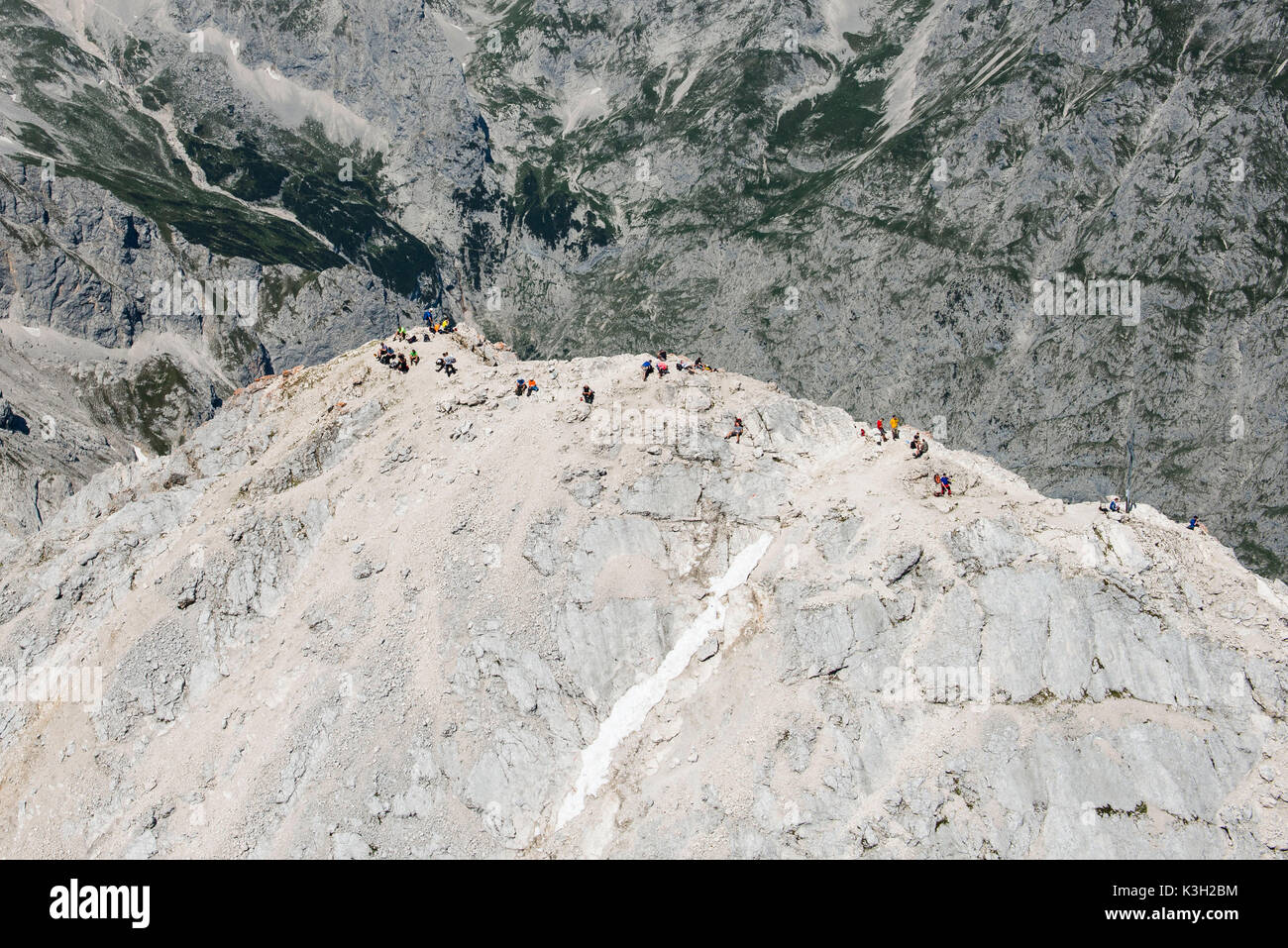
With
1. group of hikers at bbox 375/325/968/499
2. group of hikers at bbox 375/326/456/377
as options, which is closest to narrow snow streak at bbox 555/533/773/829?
group of hikers at bbox 375/325/968/499

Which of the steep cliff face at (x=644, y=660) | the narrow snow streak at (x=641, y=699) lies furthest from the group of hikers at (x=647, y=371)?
the narrow snow streak at (x=641, y=699)

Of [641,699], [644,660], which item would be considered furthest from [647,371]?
[641,699]

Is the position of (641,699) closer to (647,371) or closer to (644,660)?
(644,660)

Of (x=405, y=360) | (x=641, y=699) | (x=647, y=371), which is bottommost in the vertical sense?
(x=641, y=699)

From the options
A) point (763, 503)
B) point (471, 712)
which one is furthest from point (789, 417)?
point (471, 712)

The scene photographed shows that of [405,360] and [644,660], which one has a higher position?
[405,360]

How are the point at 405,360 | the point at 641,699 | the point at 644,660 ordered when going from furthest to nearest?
1. the point at 405,360
2. the point at 644,660
3. the point at 641,699

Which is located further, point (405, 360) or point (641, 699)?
point (405, 360)

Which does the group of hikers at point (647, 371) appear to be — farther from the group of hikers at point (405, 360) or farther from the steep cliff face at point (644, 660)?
the steep cliff face at point (644, 660)
